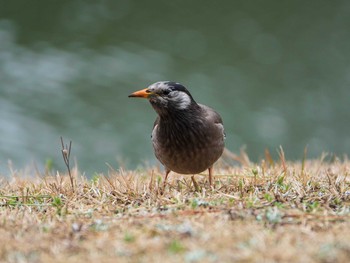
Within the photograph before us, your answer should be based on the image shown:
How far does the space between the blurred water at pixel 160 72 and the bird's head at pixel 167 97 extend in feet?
15.9

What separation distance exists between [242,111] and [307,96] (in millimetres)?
1716

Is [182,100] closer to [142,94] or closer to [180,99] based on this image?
[180,99]

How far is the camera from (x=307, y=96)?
44.6 feet

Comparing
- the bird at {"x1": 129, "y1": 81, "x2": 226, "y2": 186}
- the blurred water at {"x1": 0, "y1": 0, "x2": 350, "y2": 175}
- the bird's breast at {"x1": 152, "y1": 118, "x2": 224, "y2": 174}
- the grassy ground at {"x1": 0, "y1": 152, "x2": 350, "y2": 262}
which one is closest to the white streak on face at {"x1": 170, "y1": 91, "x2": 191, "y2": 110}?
the bird at {"x1": 129, "y1": 81, "x2": 226, "y2": 186}

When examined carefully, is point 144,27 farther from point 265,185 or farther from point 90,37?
point 265,185

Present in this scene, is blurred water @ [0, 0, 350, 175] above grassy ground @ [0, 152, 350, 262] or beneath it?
above

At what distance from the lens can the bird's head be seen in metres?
5.57

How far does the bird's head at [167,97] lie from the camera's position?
557cm

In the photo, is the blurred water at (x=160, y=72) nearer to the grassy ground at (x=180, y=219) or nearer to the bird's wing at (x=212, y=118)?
the bird's wing at (x=212, y=118)

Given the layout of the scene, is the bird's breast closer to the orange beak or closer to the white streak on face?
the white streak on face

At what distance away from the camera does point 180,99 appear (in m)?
5.68

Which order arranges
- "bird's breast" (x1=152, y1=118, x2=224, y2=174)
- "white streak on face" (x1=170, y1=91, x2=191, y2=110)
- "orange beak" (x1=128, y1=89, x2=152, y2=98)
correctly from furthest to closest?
"white streak on face" (x1=170, y1=91, x2=191, y2=110) < "bird's breast" (x1=152, y1=118, x2=224, y2=174) < "orange beak" (x1=128, y1=89, x2=152, y2=98)

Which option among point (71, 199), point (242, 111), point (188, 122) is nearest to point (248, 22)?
point (242, 111)

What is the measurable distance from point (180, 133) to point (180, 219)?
1.64 m
